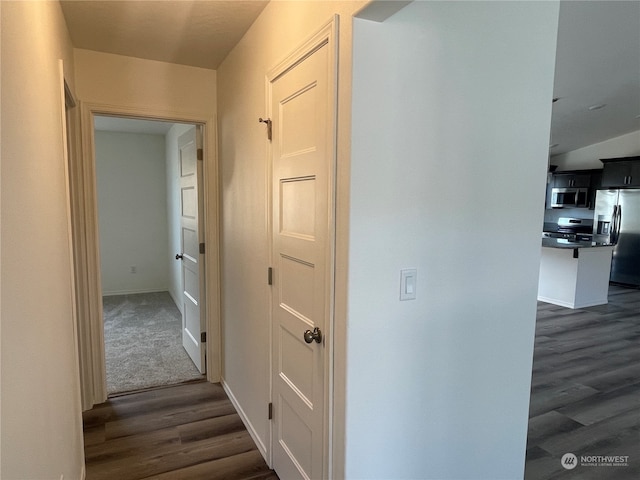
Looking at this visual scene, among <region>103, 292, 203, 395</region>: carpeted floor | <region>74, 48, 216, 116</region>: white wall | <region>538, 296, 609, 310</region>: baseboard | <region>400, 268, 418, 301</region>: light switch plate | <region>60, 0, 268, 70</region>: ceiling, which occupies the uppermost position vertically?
<region>60, 0, 268, 70</region>: ceiling

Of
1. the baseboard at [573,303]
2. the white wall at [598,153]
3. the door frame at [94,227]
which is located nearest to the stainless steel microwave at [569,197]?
the white wall at [598,153]

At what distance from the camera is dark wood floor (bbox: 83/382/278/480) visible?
2.22 meters

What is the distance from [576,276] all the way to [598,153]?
12.8 ft

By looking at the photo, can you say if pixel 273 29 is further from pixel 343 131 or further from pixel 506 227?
pixel 506 227

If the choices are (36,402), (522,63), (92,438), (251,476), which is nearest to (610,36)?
(522,63)

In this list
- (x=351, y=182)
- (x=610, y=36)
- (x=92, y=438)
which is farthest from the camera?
(x=610, y=36)

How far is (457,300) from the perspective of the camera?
1613 millimetres

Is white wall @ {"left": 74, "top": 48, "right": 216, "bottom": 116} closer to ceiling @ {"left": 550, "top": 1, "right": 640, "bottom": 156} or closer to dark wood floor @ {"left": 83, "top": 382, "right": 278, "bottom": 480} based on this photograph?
dark wood floor @ {"left": 83, "top": 382, "right": 278, "bottom": 480}

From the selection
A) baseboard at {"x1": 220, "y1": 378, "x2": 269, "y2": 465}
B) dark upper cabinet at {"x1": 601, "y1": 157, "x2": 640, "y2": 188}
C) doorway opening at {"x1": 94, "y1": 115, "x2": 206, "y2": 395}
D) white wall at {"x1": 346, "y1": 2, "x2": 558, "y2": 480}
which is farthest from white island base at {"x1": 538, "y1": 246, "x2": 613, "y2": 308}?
doorway opening at {"x1": 94, "y1": 115, "x2": 206, "y2": 395}

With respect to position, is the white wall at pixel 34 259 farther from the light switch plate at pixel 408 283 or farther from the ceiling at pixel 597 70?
the ceiling at pixel 597 70

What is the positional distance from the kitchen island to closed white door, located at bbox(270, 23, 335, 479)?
4556mm

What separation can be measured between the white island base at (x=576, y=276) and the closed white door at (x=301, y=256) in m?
4.56

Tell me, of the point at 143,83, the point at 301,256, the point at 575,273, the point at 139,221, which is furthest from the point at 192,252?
the point at 575,273

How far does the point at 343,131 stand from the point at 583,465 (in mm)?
2365
